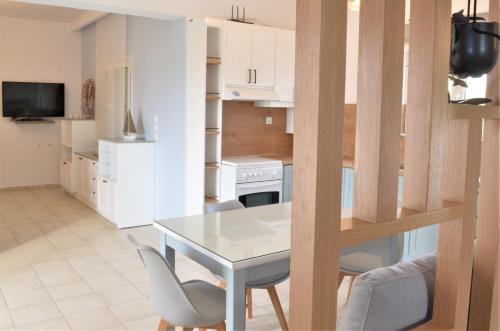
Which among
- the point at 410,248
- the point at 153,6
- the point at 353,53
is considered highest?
the point at 153,6

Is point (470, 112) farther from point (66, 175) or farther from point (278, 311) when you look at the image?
point (66, 175)

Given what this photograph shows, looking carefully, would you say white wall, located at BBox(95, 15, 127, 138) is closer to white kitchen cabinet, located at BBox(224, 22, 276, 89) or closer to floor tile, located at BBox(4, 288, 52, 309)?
white kitchen cabinet, located at BBox(224, 22, 276, 89)

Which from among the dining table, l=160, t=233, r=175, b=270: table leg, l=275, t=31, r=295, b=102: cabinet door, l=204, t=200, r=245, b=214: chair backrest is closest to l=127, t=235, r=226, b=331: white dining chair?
the dining table

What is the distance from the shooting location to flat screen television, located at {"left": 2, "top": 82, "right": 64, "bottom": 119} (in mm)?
7867

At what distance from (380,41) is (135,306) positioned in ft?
9.76

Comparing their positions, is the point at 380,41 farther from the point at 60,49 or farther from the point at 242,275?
the point at 60,49

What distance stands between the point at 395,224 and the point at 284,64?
14.8 feet

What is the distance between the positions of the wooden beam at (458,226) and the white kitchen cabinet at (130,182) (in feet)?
15.7

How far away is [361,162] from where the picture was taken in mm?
1104

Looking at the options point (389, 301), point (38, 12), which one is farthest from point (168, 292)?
point (38, 12)

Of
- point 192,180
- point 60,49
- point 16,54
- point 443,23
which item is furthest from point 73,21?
point 443,23

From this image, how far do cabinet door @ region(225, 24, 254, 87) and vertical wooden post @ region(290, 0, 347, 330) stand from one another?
13.7 feet

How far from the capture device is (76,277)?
405cm

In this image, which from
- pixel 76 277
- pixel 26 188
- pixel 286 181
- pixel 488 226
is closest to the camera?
pixel 488 226
